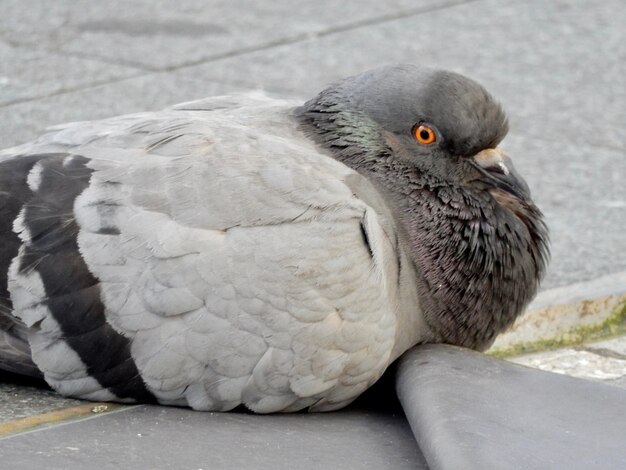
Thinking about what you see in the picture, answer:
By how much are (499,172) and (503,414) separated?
0.95 metres

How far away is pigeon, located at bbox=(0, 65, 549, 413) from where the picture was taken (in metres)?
3.76

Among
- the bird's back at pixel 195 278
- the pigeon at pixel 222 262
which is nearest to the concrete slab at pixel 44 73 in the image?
the pigeon at pixel 222 262

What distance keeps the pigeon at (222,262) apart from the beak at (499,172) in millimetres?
145

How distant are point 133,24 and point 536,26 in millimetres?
2931

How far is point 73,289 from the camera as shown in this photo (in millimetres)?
3811

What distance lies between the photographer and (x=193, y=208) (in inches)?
151

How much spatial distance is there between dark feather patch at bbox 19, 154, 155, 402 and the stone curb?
1727 mm

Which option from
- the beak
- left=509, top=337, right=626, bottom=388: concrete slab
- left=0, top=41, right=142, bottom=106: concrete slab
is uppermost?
the beak

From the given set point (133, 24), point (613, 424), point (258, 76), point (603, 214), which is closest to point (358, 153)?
point (613, 424)

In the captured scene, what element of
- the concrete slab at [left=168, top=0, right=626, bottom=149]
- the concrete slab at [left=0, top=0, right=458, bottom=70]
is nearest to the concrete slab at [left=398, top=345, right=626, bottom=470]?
the concrete slab at [left=168, top=0, right=626, bottom=149]

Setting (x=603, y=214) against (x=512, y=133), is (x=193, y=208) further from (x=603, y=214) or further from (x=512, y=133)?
(x=512, y=133)

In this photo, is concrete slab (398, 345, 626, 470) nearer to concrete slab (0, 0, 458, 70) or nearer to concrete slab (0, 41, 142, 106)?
concrete slab (0, 41, 142, 106)

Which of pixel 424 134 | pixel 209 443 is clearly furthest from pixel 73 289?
pixel 424 134

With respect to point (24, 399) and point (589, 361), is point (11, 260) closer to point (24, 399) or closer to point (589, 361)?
point (24, 399)
